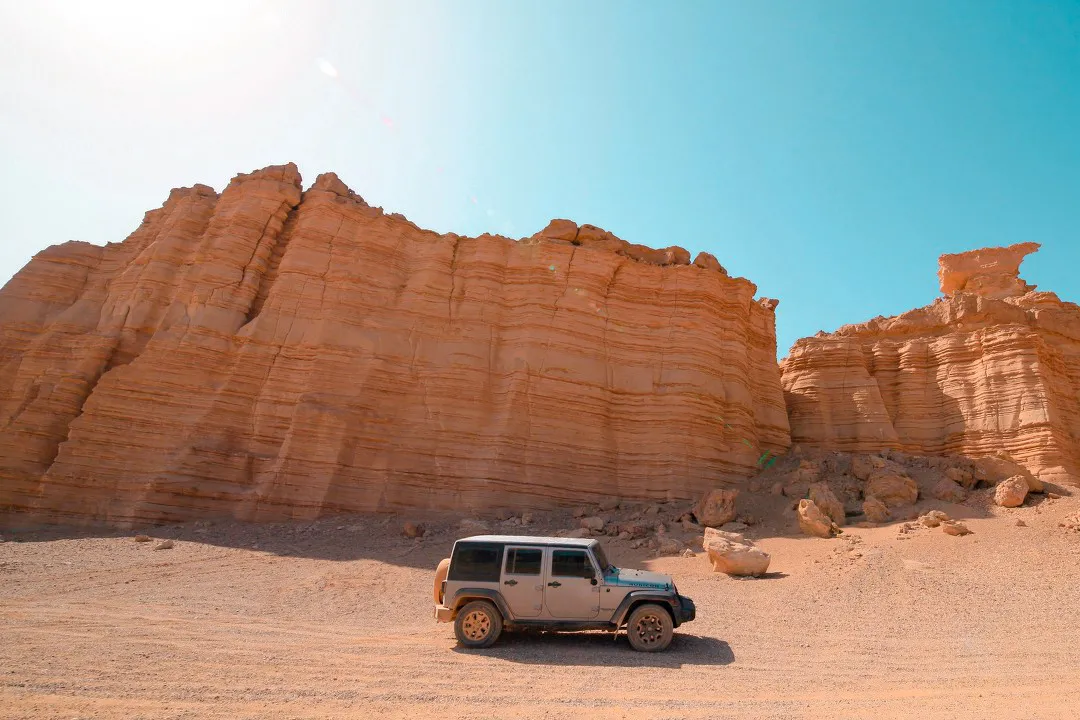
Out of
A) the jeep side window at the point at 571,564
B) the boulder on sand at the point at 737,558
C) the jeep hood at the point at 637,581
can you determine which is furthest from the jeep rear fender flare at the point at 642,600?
the boulder on sand at the point at 737,558

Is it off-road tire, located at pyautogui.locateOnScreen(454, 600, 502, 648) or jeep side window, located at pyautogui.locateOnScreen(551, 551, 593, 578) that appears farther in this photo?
jeep side window, located at pyautogui.locateOnScreen(551, 551, 593, 578)

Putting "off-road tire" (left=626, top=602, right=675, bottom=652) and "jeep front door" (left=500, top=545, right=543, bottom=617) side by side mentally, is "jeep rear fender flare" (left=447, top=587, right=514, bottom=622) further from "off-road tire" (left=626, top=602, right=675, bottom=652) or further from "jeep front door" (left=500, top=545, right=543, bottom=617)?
"off-road tire" (left=626, top=602, right=675, bottom=652)

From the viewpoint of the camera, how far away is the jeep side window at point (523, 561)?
27.6 ft

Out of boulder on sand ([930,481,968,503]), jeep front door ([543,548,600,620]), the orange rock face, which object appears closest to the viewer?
jeep front door ([543,548,600,620])

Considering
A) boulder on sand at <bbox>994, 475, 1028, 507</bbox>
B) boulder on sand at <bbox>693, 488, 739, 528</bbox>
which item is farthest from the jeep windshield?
boulder on sand at <bbox>994, 475, 1028, 507</bbox>

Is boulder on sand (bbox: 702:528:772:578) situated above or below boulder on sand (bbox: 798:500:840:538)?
below

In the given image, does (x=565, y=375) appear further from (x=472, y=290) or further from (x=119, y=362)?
(x=119, y=362)

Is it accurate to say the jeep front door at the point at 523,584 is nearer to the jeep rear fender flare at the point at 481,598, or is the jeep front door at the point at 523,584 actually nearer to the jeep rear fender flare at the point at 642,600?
the jeep rear fender flare at the point at 481,598

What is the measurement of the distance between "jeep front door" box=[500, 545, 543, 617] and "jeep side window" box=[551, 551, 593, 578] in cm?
21

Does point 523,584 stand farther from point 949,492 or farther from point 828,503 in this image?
point 949,492

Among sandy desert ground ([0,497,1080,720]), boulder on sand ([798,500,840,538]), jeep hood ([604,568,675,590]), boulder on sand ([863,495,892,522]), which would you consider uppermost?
boulder on sand ([863,495,892,522])

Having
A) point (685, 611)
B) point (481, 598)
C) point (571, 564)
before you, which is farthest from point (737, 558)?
point (481, 598)

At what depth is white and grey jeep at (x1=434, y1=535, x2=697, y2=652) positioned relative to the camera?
8250 millimetres

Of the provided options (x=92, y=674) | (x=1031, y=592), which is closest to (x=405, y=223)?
(x=92, y=674)
